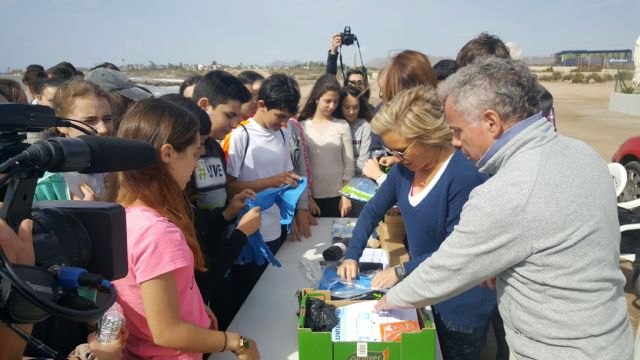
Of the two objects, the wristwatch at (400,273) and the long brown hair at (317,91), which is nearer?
the wristwatch at (400,273)

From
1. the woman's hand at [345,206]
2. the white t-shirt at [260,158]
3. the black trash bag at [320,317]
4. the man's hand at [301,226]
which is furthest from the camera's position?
the woman's hand at [345,206]

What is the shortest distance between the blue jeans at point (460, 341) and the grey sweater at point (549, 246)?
0.39 meters

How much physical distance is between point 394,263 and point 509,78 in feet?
3.88

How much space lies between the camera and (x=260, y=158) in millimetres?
2613

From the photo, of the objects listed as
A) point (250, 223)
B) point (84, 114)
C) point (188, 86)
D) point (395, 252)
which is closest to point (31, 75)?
point (188, 86)

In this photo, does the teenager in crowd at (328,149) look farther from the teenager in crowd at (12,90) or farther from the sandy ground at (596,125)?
the teenager in crowd at (12,90)

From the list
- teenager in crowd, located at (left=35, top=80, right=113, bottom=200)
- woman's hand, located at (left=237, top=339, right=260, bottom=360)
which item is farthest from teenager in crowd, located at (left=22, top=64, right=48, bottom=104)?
woman's hand, located at (left=237, top=339, right=260, bottom=360)

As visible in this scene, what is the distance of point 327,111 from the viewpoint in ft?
11.4

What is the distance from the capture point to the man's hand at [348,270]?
1869 millimetres

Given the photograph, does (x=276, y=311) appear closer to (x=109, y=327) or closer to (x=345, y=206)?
(x=109, y=327)

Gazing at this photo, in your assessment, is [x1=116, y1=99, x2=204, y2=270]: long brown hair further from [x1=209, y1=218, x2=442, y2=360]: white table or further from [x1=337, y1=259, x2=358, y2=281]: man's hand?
[x1=337, y1=259, x2=358, y2=281]: man's hand

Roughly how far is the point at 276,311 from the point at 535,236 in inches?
43.3

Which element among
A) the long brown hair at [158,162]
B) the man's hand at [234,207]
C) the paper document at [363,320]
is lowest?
the paper document at [363,320]

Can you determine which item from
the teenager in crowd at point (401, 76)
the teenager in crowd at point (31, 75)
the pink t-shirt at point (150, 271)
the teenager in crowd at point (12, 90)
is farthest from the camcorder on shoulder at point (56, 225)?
the teenager in crowd at point (31, 75)
